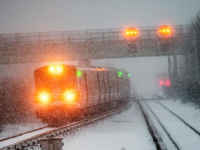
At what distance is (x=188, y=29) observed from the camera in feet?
115

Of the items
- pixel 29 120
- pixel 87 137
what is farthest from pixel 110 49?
pixel 87 137

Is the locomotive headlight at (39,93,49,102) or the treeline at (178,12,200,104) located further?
the treeline at (178,12,200,104)

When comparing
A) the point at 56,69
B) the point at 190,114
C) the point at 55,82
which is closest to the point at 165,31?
the point at 56,69

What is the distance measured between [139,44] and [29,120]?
1313cm

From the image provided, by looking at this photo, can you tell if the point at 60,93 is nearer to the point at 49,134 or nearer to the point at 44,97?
the point at 44,97

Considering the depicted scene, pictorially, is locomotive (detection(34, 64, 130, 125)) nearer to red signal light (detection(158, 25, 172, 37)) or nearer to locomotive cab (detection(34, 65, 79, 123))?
locomotive cab (detection(34, 65, 79, 123))

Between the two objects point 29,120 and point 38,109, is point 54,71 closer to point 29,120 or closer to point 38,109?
point 38,109

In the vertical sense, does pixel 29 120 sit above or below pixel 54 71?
below

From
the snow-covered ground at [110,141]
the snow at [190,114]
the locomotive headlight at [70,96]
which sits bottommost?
the snow at [190,114]

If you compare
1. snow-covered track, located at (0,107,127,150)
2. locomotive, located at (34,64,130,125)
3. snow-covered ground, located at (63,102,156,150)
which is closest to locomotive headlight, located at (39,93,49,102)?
locomotive, located at (34,64,130,125)

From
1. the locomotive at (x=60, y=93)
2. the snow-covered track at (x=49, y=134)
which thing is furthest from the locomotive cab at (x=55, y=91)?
the snow-covered track at (x=49, y=134)

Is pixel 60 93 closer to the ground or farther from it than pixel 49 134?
farther from it

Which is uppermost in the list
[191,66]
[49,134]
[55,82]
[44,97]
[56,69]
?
[191,66]

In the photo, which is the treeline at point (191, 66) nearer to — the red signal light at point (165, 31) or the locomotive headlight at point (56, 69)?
the red signal light at point (165, 31)
